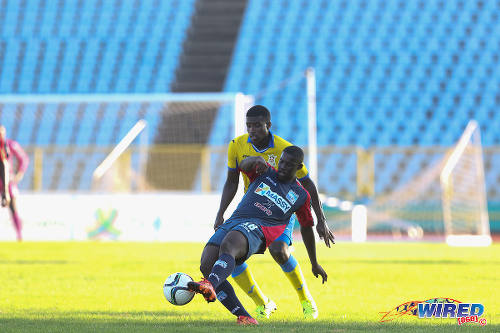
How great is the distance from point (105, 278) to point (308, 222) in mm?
4490

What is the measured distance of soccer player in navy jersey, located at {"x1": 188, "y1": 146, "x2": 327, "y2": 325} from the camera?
5910 mm

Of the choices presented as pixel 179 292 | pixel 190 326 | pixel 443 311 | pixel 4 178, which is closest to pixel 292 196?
pixel 190 326

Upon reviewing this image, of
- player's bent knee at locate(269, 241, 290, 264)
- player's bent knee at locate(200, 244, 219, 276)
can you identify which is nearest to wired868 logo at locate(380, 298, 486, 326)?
player's bent knee at locate(269, 241, 290, 264)

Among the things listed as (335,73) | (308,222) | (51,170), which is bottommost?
(51,170)

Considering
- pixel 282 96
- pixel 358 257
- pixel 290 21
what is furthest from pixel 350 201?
pixel 290 21

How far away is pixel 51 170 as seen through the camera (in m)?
24.6

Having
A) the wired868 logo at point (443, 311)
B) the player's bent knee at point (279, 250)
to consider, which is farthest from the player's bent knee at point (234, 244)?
the wired868 logo at point (443, 311)

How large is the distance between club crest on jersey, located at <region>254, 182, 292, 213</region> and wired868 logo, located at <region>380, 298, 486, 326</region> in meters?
1.10

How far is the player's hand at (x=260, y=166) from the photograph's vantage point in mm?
6078

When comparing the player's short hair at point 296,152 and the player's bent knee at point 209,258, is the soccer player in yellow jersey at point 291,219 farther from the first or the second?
the player's bent knee at point 209,258

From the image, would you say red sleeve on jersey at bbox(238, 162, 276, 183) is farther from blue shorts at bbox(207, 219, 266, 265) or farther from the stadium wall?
the stadium wall

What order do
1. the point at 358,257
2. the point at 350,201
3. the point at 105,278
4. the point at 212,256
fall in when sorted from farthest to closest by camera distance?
the point at 350,201 → the point at 358,257 → the point at 105,278 → the point at 212,256

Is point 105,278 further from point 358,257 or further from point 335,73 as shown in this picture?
point 335,73

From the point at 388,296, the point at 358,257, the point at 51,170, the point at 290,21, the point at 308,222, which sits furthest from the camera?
the point at 290,21
